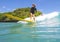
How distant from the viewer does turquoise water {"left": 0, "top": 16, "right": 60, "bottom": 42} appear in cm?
495

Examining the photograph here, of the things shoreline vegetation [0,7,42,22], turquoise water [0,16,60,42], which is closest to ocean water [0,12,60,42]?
turquoise water [0,16,60,42]

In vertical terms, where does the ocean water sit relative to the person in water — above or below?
below

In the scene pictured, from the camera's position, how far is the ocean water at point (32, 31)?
4.95 m

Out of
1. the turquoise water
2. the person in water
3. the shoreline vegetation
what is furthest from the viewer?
the shoreline vegetation

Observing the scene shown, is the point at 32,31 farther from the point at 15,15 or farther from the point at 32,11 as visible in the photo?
the point at 15,15

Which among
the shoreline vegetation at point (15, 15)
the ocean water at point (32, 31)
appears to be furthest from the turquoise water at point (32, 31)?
the shoreline vegetation at point (15, 15)

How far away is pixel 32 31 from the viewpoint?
5.04 m

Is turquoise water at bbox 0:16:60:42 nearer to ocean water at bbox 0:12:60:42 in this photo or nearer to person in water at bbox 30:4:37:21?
ocean water at bbox 0:12:60:42

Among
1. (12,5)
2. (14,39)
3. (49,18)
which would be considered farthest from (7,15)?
(49,18)

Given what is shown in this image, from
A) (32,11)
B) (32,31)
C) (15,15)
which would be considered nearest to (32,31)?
(32,31)

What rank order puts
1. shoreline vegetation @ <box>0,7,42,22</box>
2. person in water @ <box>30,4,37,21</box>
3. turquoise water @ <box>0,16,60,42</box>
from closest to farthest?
turquoise water @ <box>0,16,60,42</box> → person in water @ <box>30,4,37,21</box> → shoreline vegetation @ <box>0,7,42,22</box>

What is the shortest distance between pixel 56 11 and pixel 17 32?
0.92m

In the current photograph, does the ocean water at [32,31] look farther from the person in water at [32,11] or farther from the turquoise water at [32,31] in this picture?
the person in water at [32,11]

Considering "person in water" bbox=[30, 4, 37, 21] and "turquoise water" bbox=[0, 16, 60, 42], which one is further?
"person in water" bbox=[30, 4, 37, 21]
